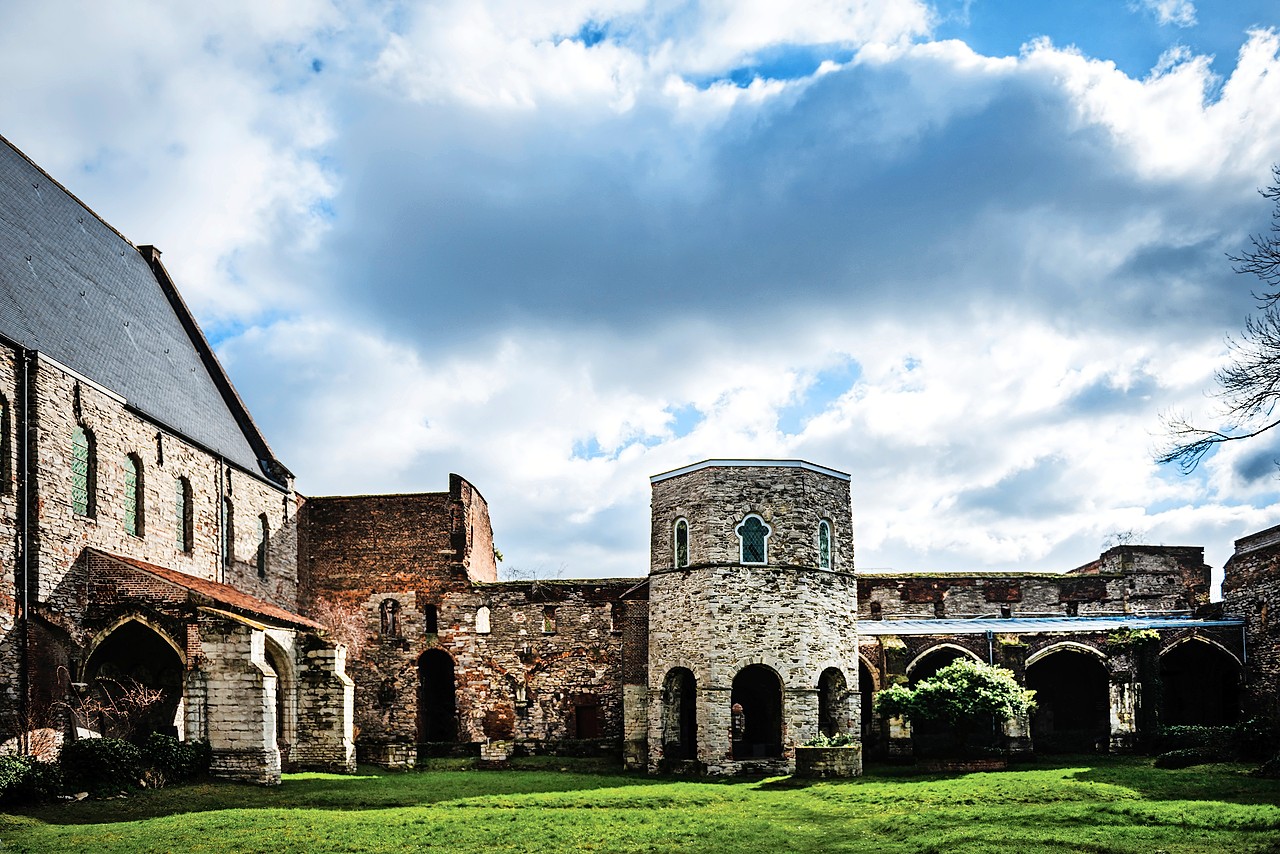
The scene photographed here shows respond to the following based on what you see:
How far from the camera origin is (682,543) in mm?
30172

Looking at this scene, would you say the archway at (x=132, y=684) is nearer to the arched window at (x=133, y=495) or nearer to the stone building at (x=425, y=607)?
the stone building at (x=425, y=607)

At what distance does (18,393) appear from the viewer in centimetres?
2270

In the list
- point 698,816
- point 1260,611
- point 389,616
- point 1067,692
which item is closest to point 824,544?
point 698,816

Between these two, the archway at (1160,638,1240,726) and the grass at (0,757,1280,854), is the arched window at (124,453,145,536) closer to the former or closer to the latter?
the grass at (0,757,1280,854)

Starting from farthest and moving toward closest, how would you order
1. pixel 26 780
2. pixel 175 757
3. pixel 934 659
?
pixel 934 659 → pixel 175 757 → pixel 26 780

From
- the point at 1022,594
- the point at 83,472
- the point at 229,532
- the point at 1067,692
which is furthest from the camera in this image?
the point at 1067,692

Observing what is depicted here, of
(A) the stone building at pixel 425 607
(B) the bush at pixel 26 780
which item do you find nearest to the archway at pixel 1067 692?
(A) the stone building at pixel 425 607

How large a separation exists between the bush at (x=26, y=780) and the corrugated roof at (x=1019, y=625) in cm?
2108

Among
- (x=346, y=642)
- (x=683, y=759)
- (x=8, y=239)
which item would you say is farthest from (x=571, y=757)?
(x=8, y=239)

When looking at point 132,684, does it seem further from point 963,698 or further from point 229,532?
point 963,698

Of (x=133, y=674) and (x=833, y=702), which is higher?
(x=133, y=674)

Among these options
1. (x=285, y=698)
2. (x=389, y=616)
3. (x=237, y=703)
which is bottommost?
(x=285, y=698)

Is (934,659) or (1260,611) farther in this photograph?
(934,659)

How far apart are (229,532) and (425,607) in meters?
6.32
